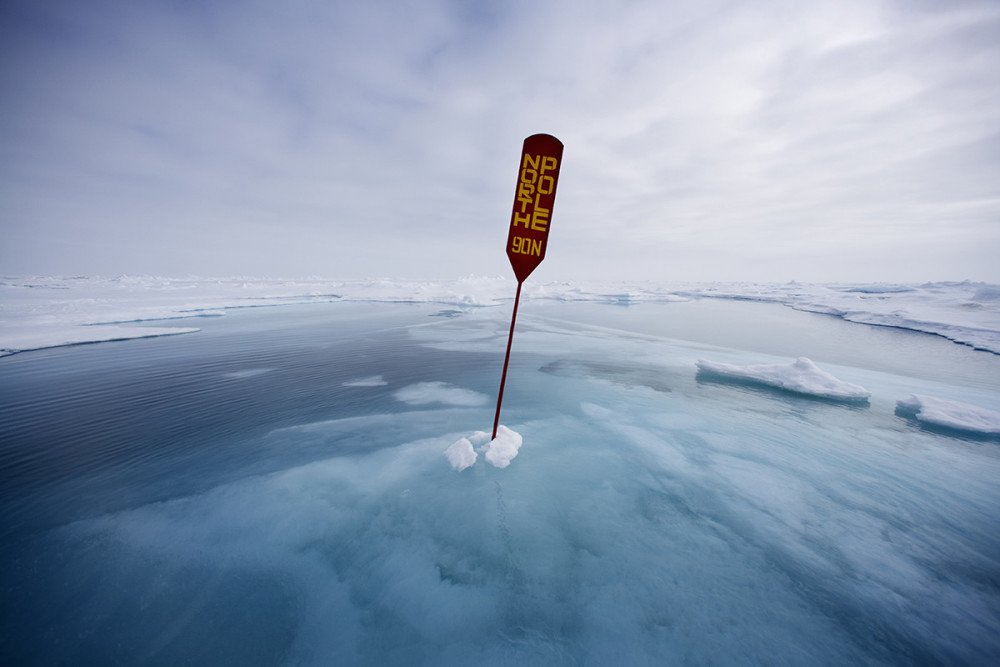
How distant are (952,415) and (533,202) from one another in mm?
8542

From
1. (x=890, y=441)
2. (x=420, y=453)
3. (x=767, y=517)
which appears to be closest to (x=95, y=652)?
(x=420, y=453)

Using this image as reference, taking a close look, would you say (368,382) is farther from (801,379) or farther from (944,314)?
(944,314)

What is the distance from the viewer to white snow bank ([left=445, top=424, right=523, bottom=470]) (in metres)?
3.92

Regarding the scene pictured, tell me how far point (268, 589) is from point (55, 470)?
3.56 meters

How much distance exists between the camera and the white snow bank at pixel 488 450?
3918 mm

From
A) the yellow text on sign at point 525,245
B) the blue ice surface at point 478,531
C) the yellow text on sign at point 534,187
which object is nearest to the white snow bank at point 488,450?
the blue ice surface at point 478,531

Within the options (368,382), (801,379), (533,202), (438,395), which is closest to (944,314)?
(801,379)

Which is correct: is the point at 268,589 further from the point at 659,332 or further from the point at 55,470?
the point at 659,332

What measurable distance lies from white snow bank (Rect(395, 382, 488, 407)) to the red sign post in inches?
115

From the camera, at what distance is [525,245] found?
349 cm

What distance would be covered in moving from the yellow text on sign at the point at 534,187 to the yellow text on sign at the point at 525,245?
0.14 metres

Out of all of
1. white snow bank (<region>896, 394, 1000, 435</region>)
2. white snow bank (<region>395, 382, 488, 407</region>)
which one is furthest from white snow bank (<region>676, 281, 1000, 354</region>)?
white snow bank (<region>395, 382, 488, 407</region>)

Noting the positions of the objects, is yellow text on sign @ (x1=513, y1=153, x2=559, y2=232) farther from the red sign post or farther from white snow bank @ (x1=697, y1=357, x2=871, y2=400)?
white snow bank @ (x1=697, y1=357, x2=871, y2=400)

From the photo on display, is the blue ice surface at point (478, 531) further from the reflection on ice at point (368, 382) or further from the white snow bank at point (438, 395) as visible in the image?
the reflection on ice at point (368, 382)
